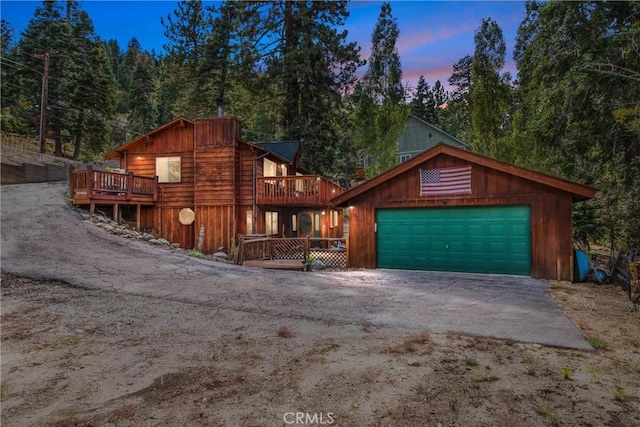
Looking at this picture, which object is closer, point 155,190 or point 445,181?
point 445,181

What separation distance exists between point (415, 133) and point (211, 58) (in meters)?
21.1

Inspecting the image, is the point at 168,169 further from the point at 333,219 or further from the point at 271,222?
the point at 333,219

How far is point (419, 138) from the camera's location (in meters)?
35.3

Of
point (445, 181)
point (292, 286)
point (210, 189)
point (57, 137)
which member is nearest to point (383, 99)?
point (445, 181)

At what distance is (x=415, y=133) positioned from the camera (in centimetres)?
3562

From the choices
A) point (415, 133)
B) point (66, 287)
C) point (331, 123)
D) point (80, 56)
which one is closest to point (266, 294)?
point (66, 287)

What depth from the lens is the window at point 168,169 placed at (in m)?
18.8

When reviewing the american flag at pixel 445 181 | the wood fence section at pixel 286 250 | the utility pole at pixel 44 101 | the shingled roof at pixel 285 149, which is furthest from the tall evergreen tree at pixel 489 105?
the utility pole at pixel 44 101

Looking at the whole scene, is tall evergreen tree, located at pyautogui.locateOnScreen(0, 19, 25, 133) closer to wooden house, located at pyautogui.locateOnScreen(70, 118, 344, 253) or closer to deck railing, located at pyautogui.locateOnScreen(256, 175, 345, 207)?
wooden house, located at pyautogui.locateOnScreen(70, 118, 344, 253)

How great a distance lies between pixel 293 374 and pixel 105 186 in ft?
49.1

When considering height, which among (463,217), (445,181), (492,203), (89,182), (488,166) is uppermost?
(488,166)

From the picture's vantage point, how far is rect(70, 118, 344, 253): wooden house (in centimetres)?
1739

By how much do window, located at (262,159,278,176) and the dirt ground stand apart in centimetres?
1394

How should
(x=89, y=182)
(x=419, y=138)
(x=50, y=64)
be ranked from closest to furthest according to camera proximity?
(x=89, y=182)
(x=50, y=64)
(x=419, y=138)
